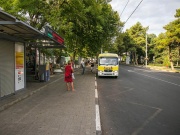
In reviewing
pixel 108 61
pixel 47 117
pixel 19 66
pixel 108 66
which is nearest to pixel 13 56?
pixel 19 66

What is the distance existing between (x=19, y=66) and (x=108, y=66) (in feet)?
43.6

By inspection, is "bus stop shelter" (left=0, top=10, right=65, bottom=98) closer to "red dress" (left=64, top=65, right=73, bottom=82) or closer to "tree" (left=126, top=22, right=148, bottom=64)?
"red dress" (left=64, top=65, right=73, bottom=82)

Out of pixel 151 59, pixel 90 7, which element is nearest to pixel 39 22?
pixel 90 7

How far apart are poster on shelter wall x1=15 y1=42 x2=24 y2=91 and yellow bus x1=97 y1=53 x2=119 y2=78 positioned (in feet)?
Result: 41.8

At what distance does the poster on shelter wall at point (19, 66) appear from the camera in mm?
12837

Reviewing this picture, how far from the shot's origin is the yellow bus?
82.9ft

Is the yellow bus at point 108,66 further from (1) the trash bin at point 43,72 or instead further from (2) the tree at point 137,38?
(2) the tree at point 137,38

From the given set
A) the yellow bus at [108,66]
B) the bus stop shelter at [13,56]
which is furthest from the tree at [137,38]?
the bus stop shelter at [13,56]

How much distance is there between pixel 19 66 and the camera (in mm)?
13273

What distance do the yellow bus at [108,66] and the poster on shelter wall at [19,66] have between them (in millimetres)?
12734

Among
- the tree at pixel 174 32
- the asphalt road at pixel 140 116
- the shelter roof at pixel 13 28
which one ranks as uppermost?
the tree at pixel 174 32

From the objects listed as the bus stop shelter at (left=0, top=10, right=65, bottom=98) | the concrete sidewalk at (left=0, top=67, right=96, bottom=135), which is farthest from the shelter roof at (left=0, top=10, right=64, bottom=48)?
the concrete sidewalk at (left=0, top=67, right=96, bottom=135)

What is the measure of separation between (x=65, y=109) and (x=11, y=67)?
14.5 feet

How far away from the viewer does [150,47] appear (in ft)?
280
